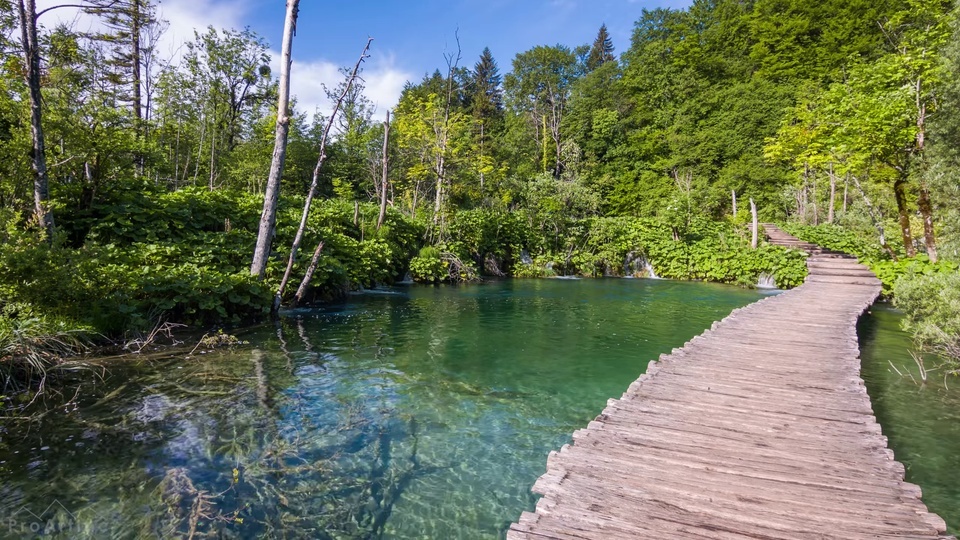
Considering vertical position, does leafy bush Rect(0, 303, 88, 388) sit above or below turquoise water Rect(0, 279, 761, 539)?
above

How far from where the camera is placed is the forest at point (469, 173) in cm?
842

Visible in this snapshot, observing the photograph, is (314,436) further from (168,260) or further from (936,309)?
(936,309)

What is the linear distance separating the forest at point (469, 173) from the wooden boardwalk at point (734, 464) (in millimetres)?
5191

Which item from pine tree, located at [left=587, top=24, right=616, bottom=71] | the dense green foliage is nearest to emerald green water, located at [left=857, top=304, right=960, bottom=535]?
the dense green foliage

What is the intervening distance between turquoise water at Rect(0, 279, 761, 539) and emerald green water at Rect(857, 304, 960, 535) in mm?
3201

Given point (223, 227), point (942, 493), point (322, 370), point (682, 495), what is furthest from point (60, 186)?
point (942, 493)

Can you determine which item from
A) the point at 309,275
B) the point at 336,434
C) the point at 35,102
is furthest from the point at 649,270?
the point at 35,102

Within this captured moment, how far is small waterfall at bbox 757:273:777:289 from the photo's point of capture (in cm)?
1900

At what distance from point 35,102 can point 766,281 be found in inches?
904

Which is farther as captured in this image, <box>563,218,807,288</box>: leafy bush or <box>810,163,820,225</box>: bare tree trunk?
<box>810,163,820,225</box>: bare tree trunk

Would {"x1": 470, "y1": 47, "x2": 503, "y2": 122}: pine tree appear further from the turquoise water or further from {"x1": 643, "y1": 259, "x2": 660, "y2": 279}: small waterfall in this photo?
the turquoise water

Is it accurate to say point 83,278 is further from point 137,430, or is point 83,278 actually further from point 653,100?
point 653,100

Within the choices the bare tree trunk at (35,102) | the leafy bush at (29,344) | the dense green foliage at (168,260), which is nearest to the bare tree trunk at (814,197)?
the dense green foliage at (168,260)

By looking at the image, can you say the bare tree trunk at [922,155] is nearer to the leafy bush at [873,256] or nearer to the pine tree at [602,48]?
the leafy bush at [873,256]
